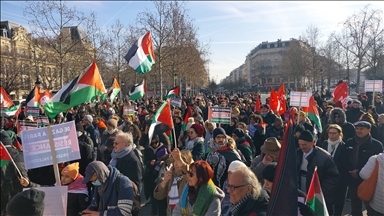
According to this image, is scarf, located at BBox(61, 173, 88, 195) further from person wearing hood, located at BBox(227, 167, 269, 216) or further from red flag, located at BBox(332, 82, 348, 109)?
red flag, located at BBox(332, 82, 348, 109)

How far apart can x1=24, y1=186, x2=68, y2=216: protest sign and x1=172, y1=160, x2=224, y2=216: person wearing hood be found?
1153 millimetres

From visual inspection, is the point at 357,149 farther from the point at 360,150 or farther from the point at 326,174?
the point at 326,174

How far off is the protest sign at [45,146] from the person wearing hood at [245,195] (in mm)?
2115

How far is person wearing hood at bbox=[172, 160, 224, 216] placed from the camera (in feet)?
10.3

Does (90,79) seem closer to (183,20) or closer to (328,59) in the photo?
(183,20)

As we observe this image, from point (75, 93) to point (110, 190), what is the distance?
3246 mm

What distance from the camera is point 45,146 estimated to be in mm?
3840

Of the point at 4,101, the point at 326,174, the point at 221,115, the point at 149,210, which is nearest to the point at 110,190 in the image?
the point at 326,174

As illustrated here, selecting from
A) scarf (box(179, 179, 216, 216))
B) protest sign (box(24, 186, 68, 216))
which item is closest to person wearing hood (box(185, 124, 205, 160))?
scarf (box(179, 179, 216, 216))

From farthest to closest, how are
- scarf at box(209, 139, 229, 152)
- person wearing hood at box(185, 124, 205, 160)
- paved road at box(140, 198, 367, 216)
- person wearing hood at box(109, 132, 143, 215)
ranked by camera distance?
paved road at box(140, 198, 367, 216) < person wearing hood at box(185, 124, 205, 160) < scarf at box(209, 139, 229, 152) < person wearing hood at box(109, 132, 143, 215)

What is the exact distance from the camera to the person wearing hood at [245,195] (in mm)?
2686

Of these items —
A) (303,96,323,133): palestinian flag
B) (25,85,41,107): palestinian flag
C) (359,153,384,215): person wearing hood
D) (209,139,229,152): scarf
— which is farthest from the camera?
(25,85,41,107): palestinian flag

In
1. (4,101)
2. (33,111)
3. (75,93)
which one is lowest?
(33,111)

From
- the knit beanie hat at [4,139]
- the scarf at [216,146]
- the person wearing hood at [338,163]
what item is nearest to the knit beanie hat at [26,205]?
the scarf at [216,146]
